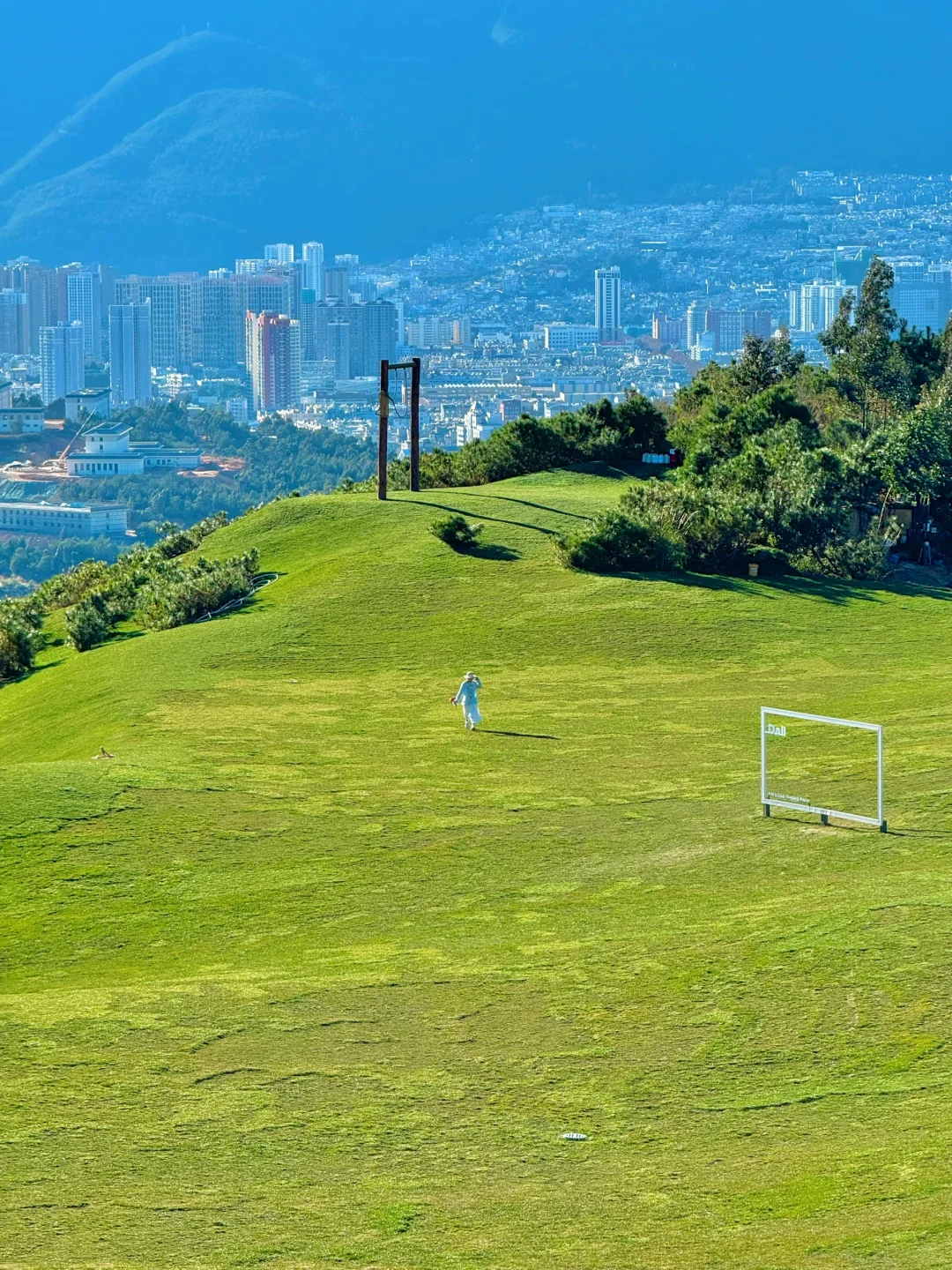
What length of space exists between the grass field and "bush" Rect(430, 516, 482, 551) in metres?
8.74

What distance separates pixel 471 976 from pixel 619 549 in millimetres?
23713

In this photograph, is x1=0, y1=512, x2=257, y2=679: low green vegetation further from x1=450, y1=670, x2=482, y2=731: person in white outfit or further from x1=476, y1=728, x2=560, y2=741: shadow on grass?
x1=476, y1=728, x2=560, y2=741: shadow on grass

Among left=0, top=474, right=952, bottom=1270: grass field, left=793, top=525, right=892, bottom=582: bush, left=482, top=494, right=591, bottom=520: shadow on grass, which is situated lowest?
left=0, top=474, right=952, bottom=1270: grass field

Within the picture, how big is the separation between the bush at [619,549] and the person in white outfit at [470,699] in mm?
12403

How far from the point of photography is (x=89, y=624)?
4003cm

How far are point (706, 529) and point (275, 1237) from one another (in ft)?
98.7

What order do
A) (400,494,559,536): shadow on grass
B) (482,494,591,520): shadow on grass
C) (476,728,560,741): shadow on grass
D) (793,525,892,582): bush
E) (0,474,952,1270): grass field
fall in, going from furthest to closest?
1. (482,494,591,520): shadow on grass
2. (400,494,559,536): shadow on grass
3. (793,525,892,582): bush
4. (476,728,560,741): shadow on grass
5. (0,474,952,1270): grass field

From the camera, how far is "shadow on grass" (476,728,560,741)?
27.2 m

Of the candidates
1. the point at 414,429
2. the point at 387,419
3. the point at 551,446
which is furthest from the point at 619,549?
the point at 551,446

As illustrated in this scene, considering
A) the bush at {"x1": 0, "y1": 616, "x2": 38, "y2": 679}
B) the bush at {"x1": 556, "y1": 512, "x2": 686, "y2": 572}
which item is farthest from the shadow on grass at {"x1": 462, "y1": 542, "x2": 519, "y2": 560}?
the bush at {"x1": 0, "y1": 616, "x2": 38, "y2": 679}

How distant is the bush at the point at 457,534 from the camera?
41719mm

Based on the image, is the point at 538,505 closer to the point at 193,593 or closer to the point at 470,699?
the point at 193,593

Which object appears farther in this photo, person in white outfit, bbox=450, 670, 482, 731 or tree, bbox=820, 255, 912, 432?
tree, bbox=820, 255, 912, 432

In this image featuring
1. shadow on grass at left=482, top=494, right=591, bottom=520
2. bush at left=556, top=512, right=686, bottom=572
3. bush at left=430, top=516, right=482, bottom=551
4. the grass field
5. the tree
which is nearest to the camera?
the grass field
